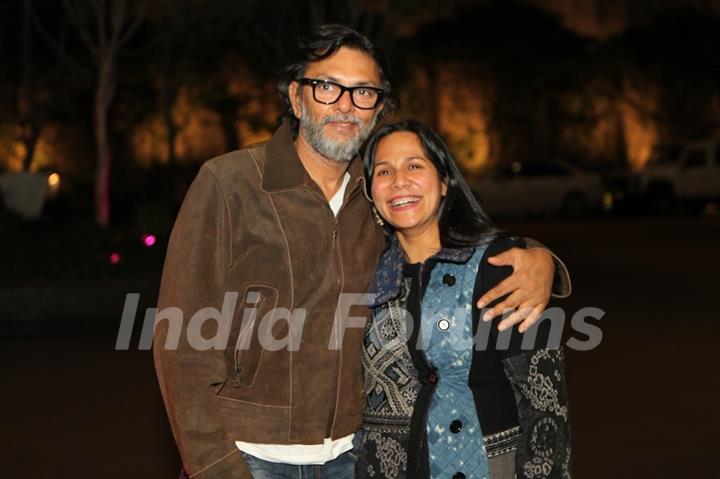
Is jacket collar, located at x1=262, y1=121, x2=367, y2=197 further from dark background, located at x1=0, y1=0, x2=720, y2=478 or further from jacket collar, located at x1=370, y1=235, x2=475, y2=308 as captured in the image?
dark background, located at x1=0, y1=0, x2=720, y2=478

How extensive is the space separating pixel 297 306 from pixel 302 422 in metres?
0.32

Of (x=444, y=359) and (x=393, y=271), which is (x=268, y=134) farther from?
(x=444, y=359)

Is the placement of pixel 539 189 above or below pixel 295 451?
above

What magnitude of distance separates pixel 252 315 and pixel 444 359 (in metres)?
0.58

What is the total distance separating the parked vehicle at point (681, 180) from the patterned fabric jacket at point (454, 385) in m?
29.2

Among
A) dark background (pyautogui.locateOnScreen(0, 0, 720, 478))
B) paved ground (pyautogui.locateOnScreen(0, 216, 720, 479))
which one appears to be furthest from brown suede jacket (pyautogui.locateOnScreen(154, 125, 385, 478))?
paved ground (pyautogui.locateOnScreen(0, 216, 720, 479))

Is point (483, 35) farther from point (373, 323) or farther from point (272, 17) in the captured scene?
point (373, 323)

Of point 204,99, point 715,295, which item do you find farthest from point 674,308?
point 204,99

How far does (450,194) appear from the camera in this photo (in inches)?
146

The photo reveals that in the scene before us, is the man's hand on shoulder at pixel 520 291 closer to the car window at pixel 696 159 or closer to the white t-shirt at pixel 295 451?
the white t-shirt at pixel 295 451

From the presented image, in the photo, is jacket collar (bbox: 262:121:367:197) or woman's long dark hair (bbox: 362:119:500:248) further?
woman's long dark hair (bbox: 362:119:500:248)

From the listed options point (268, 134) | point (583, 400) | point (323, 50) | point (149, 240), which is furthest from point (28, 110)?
point (323, 50)

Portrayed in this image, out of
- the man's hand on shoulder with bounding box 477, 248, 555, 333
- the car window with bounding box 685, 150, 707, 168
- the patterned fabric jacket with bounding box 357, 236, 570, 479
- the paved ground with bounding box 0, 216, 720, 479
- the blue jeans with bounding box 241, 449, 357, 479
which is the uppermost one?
the car window with bounding box 685, 150, 707, 168

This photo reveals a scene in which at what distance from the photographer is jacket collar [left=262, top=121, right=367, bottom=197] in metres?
3.42
